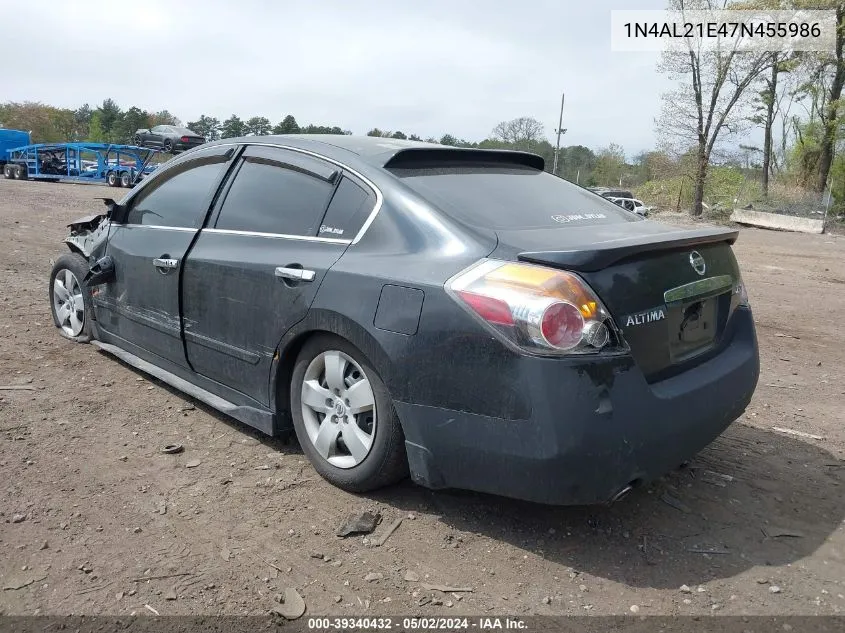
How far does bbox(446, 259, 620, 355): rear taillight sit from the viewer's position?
238cm

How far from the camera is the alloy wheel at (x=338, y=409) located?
292cm

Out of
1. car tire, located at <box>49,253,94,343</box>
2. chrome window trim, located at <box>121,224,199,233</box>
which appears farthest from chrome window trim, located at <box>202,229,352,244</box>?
car tire, located at <box>49,253,94,343</box>

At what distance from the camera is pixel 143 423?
3.79 m

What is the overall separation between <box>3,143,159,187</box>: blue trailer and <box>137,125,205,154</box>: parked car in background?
1063 mm

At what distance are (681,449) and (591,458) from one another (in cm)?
52

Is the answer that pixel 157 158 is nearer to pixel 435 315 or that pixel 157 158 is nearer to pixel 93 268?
pixel 93 268

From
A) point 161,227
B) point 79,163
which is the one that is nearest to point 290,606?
point 161,227

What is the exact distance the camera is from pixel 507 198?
10.4ft

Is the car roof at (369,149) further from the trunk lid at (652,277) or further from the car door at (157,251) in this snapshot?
the trunk lid at (652,277)

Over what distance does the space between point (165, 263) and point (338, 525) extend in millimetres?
1951

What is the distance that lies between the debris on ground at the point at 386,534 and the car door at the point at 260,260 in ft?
3.14

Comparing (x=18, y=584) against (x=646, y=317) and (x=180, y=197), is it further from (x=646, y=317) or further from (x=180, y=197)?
(x=646, y=317)

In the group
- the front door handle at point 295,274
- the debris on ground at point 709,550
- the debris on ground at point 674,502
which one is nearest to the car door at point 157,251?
the front door handle at point 295,274

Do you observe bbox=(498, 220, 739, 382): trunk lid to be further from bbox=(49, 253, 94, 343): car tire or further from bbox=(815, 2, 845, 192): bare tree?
bbox=(815, 2, 845, 192): bare tree
